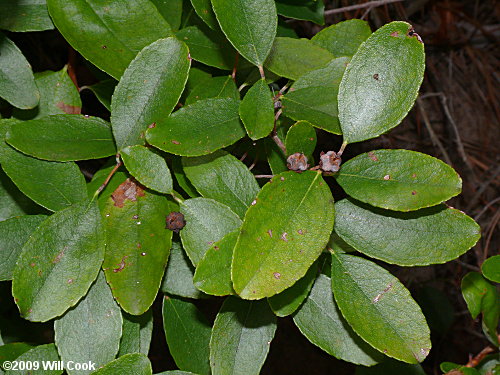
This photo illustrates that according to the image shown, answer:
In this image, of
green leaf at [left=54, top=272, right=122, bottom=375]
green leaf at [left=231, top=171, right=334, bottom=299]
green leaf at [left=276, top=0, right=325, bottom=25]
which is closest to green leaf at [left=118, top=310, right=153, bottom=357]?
green leaf at [left=54, top=272, right=122, bottom=375]

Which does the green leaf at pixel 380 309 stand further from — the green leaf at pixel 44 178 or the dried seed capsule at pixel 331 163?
the green leaf at pixel 44 178

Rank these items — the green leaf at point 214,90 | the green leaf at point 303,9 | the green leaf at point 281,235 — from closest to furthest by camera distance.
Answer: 1. the green leaf at point 281,235
2. the green leaf at point 214,90
3. the green leaf at point 303,9

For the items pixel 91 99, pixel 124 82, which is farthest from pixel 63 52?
pixel 124 82

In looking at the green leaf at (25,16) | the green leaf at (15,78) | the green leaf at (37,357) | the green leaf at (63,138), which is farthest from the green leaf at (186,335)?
the green leaf at (25,16)

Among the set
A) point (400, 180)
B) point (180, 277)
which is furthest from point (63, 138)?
point (400, 180)

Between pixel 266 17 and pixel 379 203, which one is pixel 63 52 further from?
pixel 379 203

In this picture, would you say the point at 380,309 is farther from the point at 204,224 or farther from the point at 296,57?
the point at 296,57
